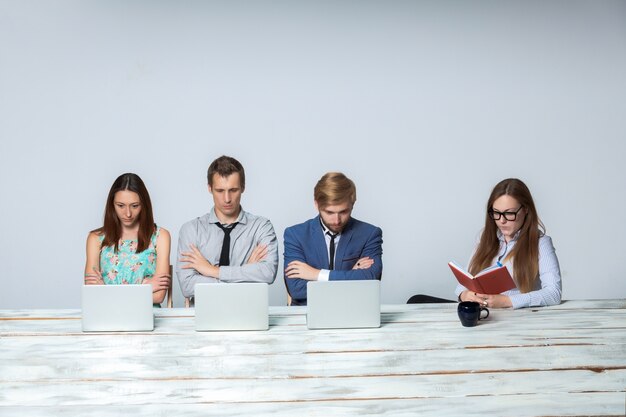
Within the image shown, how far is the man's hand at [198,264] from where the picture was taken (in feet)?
11.0

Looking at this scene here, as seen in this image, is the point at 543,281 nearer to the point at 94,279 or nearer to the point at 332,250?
the point at 332,250

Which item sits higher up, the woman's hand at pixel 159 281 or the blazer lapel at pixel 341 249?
the blazer lapel at pixel 341 249

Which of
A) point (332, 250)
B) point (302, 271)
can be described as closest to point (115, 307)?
point (302, 271)

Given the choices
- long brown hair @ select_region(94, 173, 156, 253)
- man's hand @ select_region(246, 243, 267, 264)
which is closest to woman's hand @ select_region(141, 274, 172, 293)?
long brown hair @ select_region(94, 173, 156, 253)

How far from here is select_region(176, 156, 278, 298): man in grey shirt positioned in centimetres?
335

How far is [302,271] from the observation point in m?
3.25

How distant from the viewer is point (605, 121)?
5.02 meters

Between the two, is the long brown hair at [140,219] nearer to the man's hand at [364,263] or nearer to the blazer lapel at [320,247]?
the blazer lapel at [320,247]

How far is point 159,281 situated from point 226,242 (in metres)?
0.42

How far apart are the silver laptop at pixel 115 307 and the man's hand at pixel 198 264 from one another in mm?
996

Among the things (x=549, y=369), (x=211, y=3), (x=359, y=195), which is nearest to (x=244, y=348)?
(x=549, y=369)

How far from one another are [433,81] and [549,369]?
126 inches

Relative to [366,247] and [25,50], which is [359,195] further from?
[25,50]

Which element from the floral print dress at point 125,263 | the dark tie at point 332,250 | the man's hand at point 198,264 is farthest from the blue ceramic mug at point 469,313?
the floral print dress at point 125,263
